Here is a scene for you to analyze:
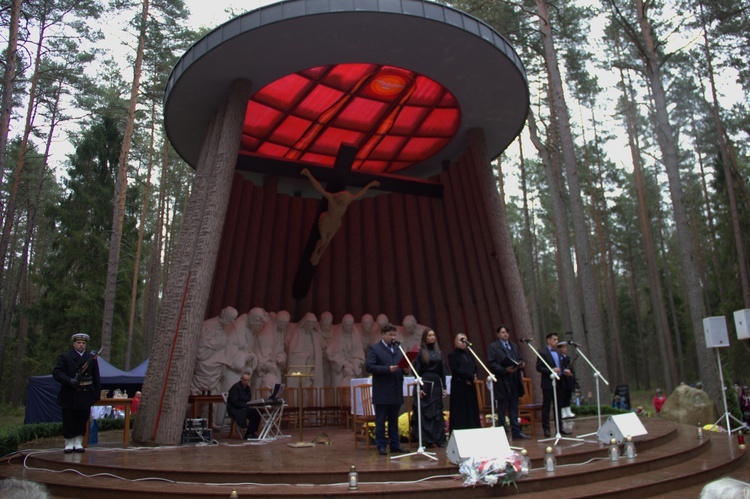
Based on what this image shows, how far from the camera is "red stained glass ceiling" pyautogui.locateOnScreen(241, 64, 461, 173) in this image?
31.8 feet

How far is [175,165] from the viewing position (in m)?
24.3

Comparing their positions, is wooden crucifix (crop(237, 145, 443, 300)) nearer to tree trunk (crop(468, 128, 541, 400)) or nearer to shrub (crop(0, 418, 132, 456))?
tree trunk (crop(468, 128, 541, 400))

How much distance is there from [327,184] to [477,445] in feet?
24.3

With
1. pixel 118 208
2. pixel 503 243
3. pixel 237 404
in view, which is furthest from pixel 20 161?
pixel 503 243

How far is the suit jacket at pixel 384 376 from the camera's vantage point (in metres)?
5.54

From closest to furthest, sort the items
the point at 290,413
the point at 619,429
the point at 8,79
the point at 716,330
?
the point at 619,429
the point at 716,330
the point at 8,79
the point at 290,413

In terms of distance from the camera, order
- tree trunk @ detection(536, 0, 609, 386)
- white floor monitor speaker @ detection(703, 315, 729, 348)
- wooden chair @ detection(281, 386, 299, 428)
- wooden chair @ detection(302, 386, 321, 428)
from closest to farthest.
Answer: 1. white floor monitor speaker @ detection(703, 315, 729, 348)
2. wooden chair @ detection(281, 386, 299, 428)
3. wooden chair @ detection(302, 386, 321, 428)
4. tree trunk @ detection(536, 0, 609, 386)

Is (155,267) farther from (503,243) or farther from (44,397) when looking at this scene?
(503,243)

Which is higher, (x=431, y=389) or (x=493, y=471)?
(x=431, y=389)

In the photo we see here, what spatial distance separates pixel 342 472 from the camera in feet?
14.6

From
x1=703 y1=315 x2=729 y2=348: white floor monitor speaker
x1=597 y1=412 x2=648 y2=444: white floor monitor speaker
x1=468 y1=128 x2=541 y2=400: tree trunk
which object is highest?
x1=468 y1=128 x2=541 y2=400: tree trunk

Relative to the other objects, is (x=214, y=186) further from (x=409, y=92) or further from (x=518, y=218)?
(x=518, y=218)

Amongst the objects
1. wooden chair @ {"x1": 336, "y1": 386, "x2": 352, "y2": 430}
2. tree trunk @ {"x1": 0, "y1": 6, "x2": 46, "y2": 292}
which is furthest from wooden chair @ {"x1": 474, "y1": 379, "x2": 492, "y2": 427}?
tree trunk @ {"x1": 0, "y1": 6, "x2": 46, "y2": 292}

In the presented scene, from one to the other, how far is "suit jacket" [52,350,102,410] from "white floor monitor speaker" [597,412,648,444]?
546 cm
